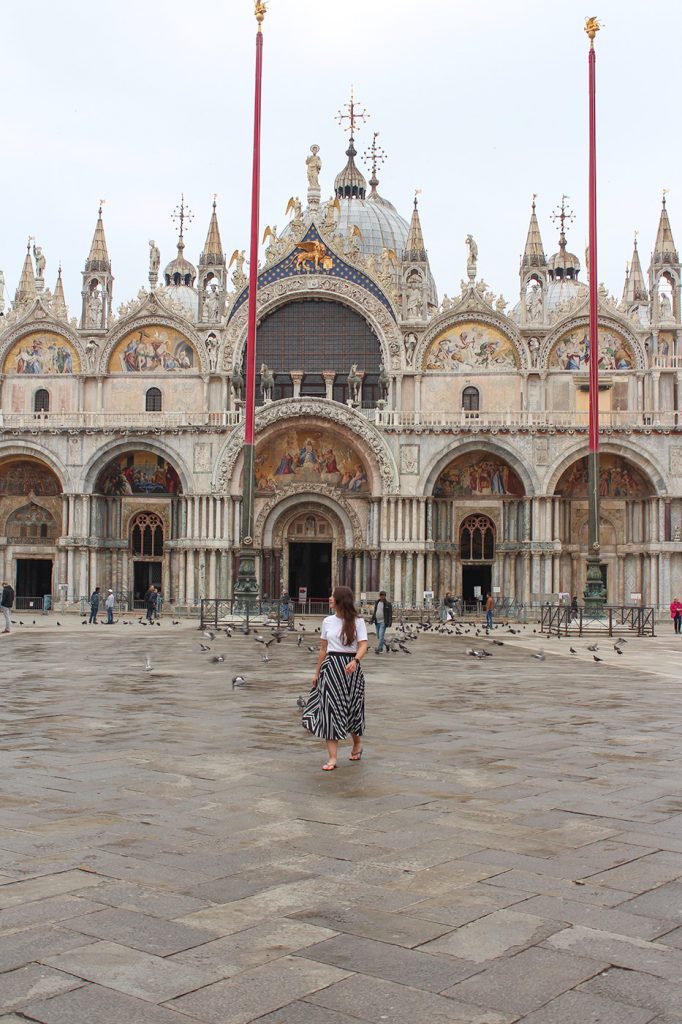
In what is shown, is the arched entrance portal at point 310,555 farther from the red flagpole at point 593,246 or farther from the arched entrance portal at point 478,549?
the red flagpole at point 593,246

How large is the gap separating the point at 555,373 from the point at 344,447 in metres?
9.57

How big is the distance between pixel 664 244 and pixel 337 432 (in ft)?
54.5

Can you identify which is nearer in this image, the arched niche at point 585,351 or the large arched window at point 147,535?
the arched niche at point 585,351

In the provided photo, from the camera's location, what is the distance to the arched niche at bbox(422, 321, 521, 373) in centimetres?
4762

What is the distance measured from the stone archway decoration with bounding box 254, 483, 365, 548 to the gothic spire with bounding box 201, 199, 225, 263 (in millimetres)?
11108

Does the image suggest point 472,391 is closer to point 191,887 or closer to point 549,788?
point 549,788

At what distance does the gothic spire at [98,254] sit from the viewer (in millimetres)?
49406

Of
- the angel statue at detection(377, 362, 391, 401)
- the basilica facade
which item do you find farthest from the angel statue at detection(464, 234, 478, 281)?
the angel statue at detection(377, 362, 391, 401)

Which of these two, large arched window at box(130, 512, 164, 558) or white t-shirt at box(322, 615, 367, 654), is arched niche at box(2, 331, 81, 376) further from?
white t-shirt at box(322, 615, 367, 654)

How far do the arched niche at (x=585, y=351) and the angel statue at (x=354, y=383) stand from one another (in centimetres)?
828

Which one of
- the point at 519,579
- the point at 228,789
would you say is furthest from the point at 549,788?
the point at 519,579

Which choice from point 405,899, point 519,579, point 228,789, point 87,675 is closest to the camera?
point 405,899

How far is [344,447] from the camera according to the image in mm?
→ 46688

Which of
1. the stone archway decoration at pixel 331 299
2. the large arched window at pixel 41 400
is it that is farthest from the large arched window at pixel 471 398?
the large arched window at pixel 41 400
